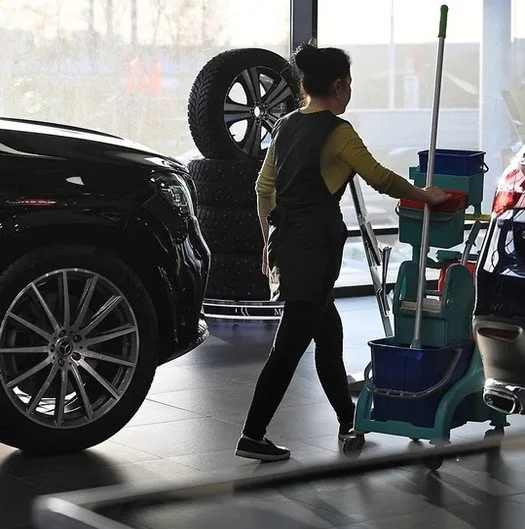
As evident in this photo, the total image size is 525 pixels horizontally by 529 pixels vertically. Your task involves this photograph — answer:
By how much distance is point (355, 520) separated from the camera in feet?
14.4

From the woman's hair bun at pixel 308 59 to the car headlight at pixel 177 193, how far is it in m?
0.85

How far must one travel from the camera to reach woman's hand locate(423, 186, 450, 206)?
Result: 4.96 meters

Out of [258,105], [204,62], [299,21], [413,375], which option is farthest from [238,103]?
[413,375]

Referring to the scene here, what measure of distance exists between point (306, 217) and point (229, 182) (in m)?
3.95

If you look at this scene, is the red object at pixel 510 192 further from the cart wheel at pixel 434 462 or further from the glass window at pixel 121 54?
the glass window at pixel 121 54

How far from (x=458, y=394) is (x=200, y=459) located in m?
1.05

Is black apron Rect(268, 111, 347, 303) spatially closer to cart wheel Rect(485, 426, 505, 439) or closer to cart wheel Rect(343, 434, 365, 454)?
cart wheel Rect(343, 434, 365, 454)

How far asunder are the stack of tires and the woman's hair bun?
12.3ft

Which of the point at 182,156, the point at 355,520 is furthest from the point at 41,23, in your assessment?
the point at 355,520

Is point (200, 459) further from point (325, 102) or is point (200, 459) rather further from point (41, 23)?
point (41, 23)

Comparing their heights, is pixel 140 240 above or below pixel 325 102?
below

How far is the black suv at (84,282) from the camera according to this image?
528 centimetres

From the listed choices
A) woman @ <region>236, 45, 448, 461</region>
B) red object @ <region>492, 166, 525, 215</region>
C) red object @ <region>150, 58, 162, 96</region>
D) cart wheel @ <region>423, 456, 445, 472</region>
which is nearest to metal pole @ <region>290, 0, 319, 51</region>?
red object @ <region>150, 58, 162, 96</region>

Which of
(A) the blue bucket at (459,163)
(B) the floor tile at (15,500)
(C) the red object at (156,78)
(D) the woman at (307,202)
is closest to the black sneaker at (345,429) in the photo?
(D) the woman at (307,202)
